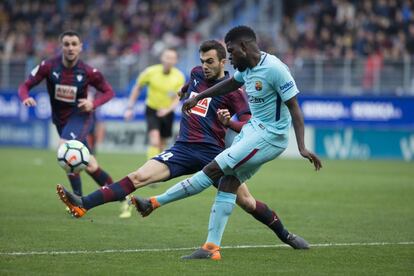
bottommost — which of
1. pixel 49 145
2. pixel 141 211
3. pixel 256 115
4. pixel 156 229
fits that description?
pixel 49 145

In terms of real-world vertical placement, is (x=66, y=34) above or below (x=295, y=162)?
above

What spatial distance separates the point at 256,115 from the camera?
884 cm

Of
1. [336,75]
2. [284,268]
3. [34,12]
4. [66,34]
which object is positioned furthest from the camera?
[34,12]

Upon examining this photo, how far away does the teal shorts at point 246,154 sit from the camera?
863 centimetres

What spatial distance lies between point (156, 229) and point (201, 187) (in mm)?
2400

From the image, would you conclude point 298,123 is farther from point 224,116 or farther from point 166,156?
point 166,156

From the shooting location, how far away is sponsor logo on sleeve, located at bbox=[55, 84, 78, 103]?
509 inches

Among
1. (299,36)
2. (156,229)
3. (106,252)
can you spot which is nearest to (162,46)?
(299,36)

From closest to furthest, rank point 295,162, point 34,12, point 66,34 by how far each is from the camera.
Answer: point 66,34
point 295,162
point 34,12

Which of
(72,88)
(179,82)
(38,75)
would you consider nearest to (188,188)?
(72,88)

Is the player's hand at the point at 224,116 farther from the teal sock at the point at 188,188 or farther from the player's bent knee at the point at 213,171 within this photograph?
the teal sock at the point at 188,188

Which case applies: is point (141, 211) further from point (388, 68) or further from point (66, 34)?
point (388, 68)

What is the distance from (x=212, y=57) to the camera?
9328 mm

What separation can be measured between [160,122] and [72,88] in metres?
5.41
